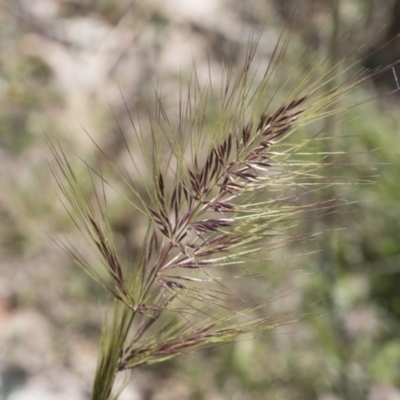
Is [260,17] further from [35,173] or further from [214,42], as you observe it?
[35,173]

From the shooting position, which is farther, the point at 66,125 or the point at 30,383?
the point at 66,125

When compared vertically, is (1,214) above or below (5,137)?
below

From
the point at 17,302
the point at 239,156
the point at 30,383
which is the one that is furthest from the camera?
the point at 17,302

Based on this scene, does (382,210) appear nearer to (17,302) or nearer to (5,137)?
(17,302)

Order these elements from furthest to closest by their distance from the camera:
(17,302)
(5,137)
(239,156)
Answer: (5,137) < (17,302) < (239,156)

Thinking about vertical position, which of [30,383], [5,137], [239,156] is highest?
[239,156]

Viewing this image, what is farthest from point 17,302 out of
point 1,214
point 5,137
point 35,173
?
point 5,137
